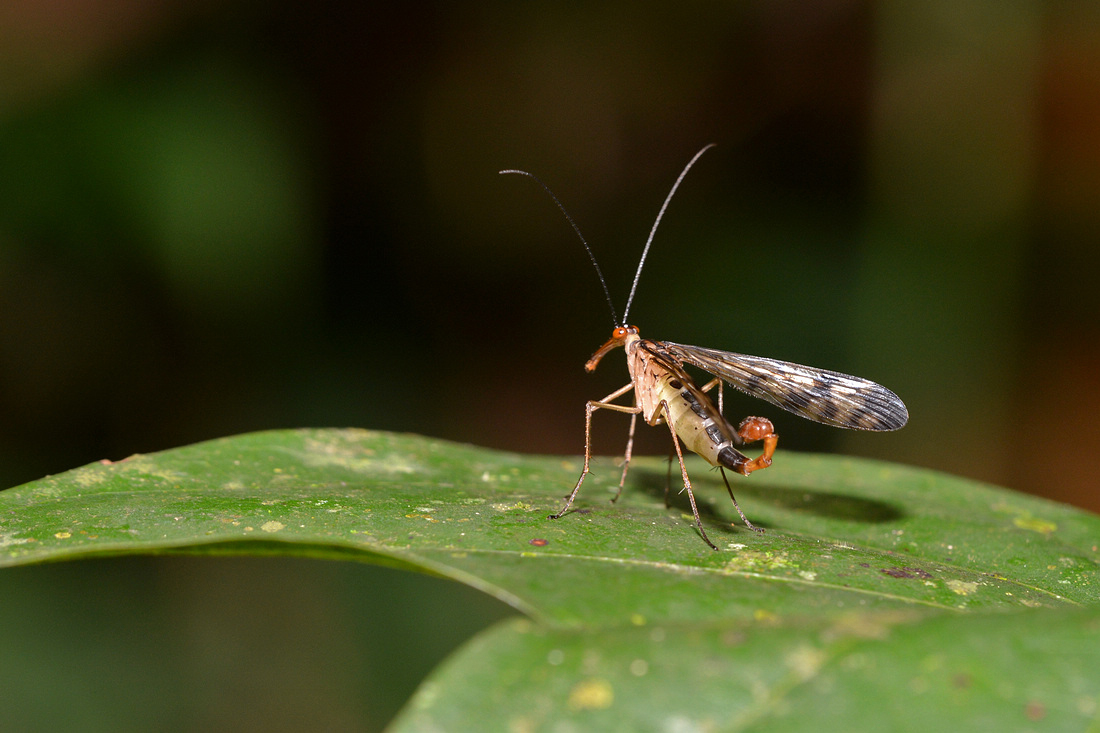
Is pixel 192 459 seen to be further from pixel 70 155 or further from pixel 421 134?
pixel 421 134

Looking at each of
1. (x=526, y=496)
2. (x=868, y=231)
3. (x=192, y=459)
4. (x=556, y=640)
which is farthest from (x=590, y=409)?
(x=868, y=231)

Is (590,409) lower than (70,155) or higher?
lower

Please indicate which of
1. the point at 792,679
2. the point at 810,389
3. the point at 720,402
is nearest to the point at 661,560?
the point at 792,679

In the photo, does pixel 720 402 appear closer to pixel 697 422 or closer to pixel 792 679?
pixel 697 422

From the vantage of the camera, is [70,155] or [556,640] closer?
[556,640]

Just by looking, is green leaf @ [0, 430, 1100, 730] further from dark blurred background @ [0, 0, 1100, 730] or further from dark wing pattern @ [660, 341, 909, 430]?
dark blurred background @ [0, 0, 1100, 730]

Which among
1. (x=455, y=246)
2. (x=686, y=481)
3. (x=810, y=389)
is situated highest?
(x=455, y=246)
